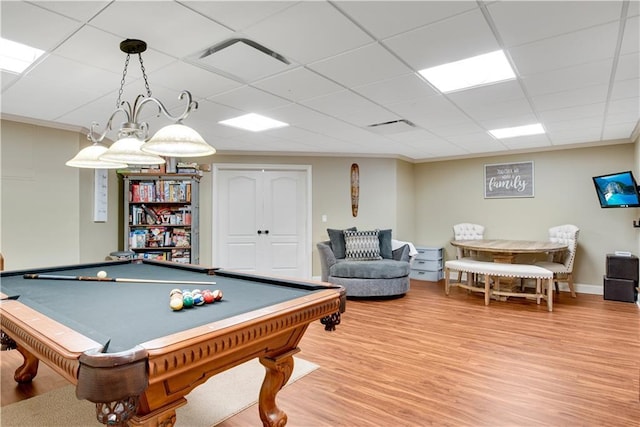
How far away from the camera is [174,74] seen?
9.37 ft

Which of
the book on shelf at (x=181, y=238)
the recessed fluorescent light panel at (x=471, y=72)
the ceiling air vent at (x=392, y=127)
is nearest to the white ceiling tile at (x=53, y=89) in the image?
the book on shelf at (x=181, y=238)

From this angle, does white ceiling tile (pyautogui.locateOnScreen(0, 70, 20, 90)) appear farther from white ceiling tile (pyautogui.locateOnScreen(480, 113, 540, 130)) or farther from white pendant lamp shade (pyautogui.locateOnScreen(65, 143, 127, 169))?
white ceiling tile (pyautogui.locateOnScreen(480, 113, 540, 130))

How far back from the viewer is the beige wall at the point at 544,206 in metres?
5.54

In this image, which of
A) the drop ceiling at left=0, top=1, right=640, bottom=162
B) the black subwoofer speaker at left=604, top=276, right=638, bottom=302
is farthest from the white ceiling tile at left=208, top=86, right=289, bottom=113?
the black subwoofer speaker at left=604, top=276, right=638, bottom=302

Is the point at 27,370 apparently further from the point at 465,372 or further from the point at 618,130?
the point at 618,130

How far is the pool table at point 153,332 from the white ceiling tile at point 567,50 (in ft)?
6.72

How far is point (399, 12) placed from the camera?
6.54 ft

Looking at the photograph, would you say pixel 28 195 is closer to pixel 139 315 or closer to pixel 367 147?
pixel 139 315

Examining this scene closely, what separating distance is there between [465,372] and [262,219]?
4.47 metres

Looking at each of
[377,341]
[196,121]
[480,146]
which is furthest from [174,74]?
[480,146]

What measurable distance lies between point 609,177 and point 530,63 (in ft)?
10.9

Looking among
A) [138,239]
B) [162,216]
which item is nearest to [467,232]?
[162,216]

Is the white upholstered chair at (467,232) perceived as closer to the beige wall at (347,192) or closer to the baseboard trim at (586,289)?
the beige wall at (347,192)

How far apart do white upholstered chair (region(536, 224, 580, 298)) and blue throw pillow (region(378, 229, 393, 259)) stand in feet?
Answer: 7.05
